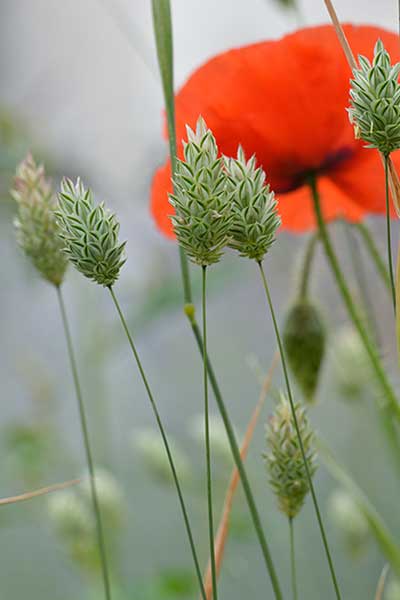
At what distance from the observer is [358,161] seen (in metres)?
0.30

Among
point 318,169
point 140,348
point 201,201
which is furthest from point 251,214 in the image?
point 140,348

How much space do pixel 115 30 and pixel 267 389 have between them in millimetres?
1720

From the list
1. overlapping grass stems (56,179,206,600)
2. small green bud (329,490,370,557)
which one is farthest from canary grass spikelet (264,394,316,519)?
small green bud (329,490,370,557)

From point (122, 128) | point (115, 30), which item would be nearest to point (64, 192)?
point (122, 128)

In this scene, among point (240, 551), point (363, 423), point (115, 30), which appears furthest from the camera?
point (115, 30)

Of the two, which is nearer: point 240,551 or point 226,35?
point 240,551

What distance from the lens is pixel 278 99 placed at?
26 centimetres

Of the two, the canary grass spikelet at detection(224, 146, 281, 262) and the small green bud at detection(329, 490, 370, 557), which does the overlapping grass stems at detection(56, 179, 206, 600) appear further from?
the small green bud at detection(329, 490, 370, 557)

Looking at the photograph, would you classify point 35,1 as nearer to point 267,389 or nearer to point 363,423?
point 363,423

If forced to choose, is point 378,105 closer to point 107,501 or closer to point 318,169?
point 318,169

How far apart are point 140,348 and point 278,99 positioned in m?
1.26

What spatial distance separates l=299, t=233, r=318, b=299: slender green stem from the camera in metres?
0.33

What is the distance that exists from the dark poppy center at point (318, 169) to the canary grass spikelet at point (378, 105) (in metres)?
0.13

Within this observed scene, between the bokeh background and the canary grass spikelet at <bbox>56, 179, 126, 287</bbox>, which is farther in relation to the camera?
the bokeh background
